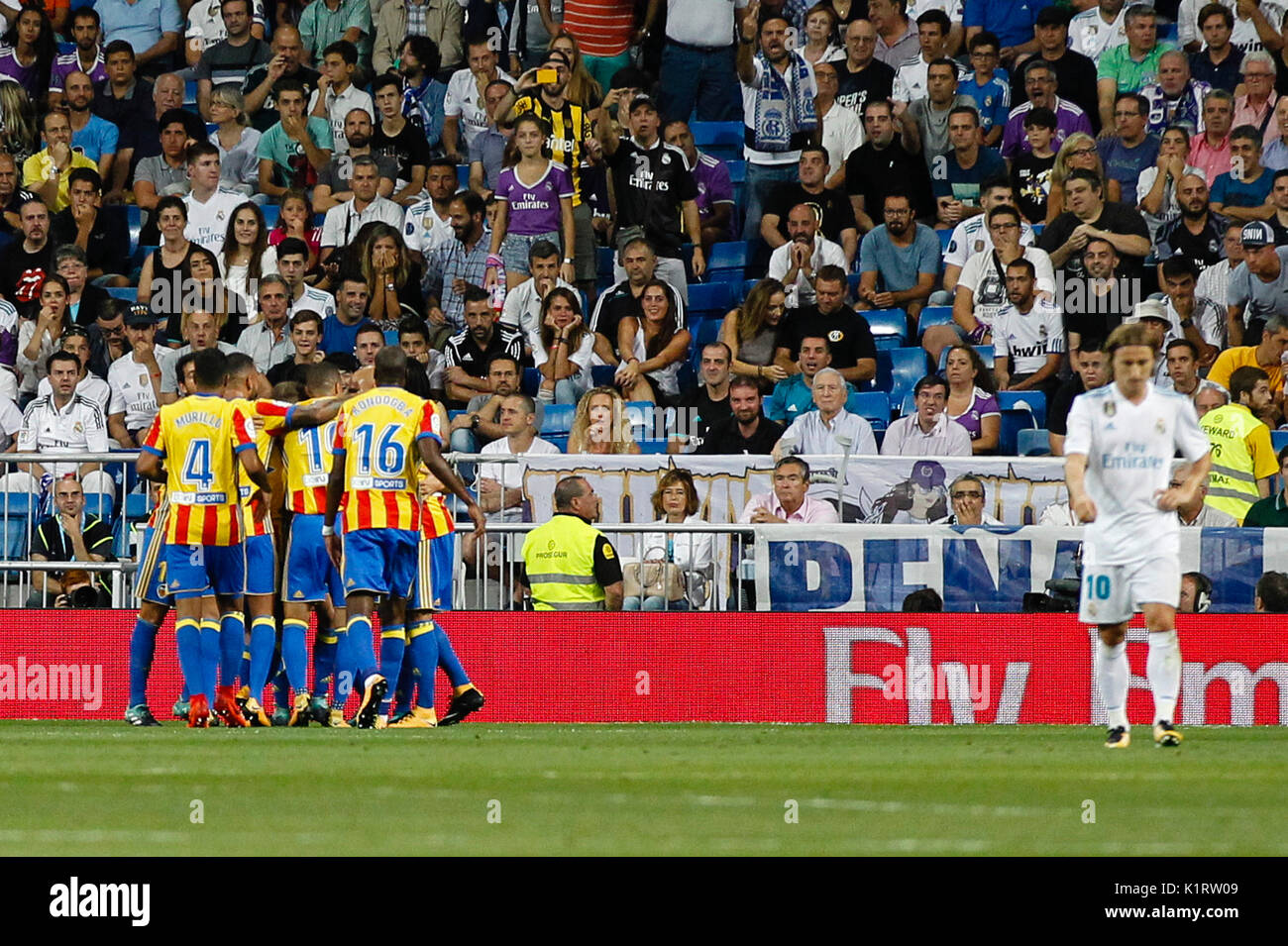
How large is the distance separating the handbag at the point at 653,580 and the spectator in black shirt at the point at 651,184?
4.96 m

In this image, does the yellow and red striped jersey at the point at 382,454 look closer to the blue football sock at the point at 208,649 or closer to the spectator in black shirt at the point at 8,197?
the blue football sock at the point at 208,649

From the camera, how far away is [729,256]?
20.0m

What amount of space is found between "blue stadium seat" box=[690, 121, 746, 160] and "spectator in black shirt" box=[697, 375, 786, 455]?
4.74 meters

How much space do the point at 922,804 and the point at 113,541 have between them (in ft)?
31.3

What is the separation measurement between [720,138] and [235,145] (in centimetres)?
503

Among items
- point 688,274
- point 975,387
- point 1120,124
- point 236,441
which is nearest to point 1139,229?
point 1120,124

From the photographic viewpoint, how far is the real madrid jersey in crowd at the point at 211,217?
20.3m

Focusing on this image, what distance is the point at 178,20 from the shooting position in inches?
912

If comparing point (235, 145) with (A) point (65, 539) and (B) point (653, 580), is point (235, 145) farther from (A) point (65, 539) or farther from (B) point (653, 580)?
(B) point (653, 580)

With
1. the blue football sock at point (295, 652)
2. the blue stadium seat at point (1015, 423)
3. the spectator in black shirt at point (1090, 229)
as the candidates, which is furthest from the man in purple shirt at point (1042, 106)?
the blue football sock at point (295, 652)

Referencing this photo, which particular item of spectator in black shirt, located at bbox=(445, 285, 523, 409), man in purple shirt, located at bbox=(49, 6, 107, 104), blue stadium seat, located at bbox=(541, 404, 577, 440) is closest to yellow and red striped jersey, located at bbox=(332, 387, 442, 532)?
blue stadium seat, located at bbox=(541, 404, 577, 440)

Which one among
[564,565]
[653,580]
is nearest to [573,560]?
[564,565]

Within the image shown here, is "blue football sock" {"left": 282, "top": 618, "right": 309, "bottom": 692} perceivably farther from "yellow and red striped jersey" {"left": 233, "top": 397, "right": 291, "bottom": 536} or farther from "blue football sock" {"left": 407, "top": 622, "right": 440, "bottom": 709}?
"blue football sock" {"left": 407, "top": 622, "right": 440, "bottom": 709}

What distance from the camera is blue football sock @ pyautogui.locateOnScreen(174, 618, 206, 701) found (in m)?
12.5
